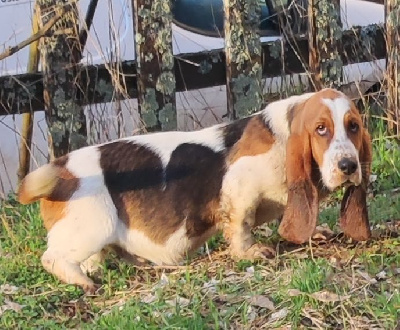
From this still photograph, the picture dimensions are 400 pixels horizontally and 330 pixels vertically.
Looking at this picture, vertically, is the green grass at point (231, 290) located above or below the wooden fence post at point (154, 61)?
below

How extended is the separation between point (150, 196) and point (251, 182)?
521 millimetres

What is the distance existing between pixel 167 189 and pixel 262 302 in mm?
868

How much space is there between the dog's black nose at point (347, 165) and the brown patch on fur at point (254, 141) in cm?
44

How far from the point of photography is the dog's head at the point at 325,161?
4027 millimetres

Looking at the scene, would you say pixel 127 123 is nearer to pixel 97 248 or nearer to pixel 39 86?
pixel 39 86

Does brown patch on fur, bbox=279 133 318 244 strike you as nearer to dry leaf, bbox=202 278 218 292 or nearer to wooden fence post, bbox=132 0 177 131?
dry leaf, bbox=202 278 218 292

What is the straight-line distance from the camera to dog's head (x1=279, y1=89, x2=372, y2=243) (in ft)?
13.2

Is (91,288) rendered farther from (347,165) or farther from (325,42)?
(325,42)

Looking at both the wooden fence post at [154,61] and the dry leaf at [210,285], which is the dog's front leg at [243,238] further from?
the wooden fence post at [154,61]

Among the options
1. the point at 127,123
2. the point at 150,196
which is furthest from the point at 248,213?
the point at 127,123

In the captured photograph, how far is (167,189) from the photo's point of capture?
175 inches

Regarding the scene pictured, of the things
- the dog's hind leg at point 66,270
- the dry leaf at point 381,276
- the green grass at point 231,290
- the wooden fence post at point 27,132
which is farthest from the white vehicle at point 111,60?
the dry leaf at point 381,276

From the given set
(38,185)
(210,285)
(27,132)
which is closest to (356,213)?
(210,285)

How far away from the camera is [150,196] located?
4457 mm
